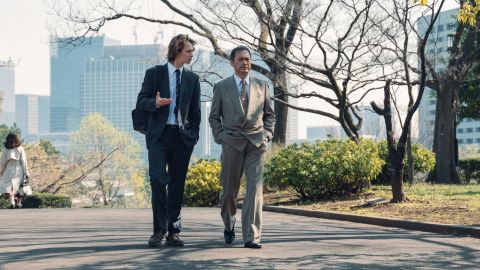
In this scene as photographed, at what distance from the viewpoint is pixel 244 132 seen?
26.4 ft

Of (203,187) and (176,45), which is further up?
(176,45)

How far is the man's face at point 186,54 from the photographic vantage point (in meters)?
8.20

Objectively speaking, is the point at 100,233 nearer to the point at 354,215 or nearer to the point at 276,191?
the point at 354,215

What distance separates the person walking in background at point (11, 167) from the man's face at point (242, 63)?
1126 centimetres

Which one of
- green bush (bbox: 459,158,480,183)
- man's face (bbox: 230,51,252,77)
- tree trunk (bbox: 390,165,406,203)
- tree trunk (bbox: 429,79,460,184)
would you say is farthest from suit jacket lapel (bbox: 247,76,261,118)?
green bush (bbox: 459,158,480,183)

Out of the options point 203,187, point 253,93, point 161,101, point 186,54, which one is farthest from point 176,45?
point 203,187

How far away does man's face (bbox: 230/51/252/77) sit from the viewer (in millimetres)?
8081

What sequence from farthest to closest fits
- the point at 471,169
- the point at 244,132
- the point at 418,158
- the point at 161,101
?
the point at 471,169 → the point at 418,158 → the point at 244,132 → the point at 161,101

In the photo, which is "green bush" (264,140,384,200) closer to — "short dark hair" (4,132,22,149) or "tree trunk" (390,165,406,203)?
"tree trunk" (390,165,406,203)

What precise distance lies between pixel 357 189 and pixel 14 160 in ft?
23.4

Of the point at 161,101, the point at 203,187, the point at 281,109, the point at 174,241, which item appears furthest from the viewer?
the point at 281,109

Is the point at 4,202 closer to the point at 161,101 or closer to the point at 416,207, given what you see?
the point at 416,207

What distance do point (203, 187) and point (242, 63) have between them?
11913 millimetres

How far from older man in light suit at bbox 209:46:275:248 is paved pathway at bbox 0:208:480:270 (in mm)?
360
